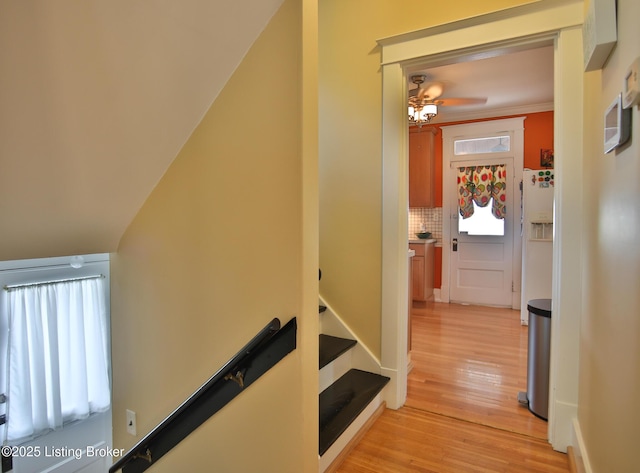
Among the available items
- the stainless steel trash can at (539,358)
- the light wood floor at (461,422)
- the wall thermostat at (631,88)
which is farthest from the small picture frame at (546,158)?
the wall thermostat at (631,88)

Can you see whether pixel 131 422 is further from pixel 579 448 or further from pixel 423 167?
pixel 423 167

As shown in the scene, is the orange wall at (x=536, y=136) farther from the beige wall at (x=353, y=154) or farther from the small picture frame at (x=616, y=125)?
the small picture frame at (x=616, y=125)

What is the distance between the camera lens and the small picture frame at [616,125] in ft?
3.67

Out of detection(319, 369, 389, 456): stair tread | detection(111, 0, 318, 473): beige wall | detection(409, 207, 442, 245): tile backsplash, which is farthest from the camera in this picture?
detection(409, 207, 442, 245): tile backsplash

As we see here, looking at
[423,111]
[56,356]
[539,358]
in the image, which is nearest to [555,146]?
[539,358]

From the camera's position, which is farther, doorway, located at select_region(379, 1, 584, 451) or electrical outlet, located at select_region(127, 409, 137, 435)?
electrical outlet, located at select_region(127, 409, 137, 435)

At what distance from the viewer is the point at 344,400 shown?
222 cm

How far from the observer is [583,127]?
1956 millimetres

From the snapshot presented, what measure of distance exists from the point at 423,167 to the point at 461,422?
4203mm

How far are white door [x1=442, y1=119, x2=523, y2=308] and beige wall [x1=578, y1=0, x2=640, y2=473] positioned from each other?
379 cm

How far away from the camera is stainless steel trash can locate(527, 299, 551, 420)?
7.77ft

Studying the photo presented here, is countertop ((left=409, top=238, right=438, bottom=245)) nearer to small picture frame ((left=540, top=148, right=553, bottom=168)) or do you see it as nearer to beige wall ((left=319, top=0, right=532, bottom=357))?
small picture frame ((left=540, top=148, right=553, bottom=168))

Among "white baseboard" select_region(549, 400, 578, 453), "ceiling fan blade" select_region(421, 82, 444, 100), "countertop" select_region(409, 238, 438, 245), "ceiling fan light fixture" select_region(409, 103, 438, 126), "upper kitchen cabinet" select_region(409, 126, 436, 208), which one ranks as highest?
"ceiling fan blade" select_region(421, 82, 444, 100)

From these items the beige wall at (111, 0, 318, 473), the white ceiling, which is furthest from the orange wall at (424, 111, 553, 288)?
the beige wall at (111, 0, 318, 473)
